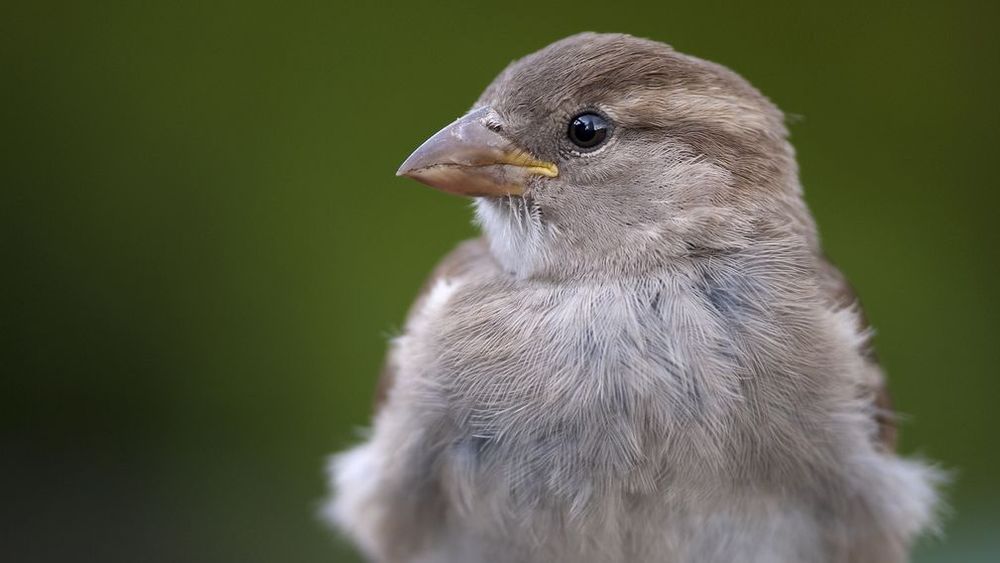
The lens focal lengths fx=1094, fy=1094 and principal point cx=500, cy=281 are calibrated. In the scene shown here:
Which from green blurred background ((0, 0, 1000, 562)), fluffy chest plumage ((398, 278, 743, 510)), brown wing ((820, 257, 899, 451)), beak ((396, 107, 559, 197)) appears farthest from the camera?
green blurred background ((0, 0, 1000, 562))

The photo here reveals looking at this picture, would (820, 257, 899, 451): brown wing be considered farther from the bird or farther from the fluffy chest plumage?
the fluffy chest plumage

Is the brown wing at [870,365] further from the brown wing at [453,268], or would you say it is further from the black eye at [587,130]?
the brown wing at [453,268]

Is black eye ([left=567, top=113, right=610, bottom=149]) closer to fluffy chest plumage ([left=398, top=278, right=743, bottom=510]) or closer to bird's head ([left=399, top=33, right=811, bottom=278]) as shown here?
bird's head ([left=399, top=33, right=811, bottom=278])

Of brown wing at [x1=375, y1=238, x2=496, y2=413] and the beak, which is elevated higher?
the beak

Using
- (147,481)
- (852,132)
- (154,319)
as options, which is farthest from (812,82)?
(147,481)

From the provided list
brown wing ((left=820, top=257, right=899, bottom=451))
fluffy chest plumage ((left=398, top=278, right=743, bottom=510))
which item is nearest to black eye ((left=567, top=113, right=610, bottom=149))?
fluffy chest plumage ((left=398, top=278, right=743, bottom=510))

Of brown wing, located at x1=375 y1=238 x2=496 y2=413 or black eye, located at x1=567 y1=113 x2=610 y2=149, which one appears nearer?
black eye, located at x1=567 y1=113 x2=610 y2=149

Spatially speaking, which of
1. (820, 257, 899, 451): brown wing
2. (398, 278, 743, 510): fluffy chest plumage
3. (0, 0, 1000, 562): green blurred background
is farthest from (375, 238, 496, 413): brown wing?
(0, 0, 1000, 562): green blurred background

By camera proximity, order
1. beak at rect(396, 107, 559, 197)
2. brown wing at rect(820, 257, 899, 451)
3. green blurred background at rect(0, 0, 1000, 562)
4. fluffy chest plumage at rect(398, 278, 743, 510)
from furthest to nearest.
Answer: green blurred background at rect(0, 0, 1000, 562), brown wing at rect(820, 257, 899, 451), beak at rect(396, 107, 559, 197), fluffy chest plumage at rect(398, 278, 743, 510)
